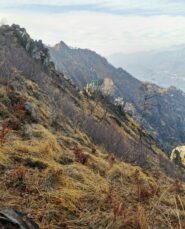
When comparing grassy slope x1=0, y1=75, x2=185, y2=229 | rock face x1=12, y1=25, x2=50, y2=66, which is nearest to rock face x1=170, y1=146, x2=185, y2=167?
rock face x1=12, y1=25, x2=50, y2=66

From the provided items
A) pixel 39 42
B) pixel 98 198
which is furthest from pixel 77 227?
pixel 39 42

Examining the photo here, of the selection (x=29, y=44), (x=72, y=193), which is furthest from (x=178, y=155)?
(x=72, y=193)

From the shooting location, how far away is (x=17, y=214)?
652cm

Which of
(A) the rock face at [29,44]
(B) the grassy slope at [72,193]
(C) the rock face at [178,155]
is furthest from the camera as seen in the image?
(A) the rock face at [29,44]

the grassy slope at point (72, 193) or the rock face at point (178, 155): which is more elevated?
the grassy slope at point (72, 193)

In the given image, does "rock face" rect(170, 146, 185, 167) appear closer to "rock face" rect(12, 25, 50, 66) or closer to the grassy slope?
"rock face" rect(12, 25, 50, 66)

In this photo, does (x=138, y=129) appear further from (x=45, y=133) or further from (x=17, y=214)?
(x=17, y=214)

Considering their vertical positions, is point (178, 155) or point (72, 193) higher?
point (72, 193)

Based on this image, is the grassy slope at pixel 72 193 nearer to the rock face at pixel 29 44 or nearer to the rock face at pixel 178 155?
the rock face at pixel 178 155

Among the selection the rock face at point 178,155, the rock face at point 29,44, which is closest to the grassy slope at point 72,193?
the rock face at point 178,155

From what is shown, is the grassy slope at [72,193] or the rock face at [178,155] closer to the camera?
the grassy slope at [72,193]

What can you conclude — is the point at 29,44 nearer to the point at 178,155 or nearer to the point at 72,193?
the point at 178,155

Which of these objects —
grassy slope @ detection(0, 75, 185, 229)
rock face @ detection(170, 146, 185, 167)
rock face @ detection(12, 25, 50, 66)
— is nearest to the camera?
grassy slope @ detection(0, 75, 185, 229)

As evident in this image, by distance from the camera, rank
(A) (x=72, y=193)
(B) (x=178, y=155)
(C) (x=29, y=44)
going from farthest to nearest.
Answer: (C) (x=29, y=44) → (B) (x=178, y=155) → (A) (x=72, y=193)
